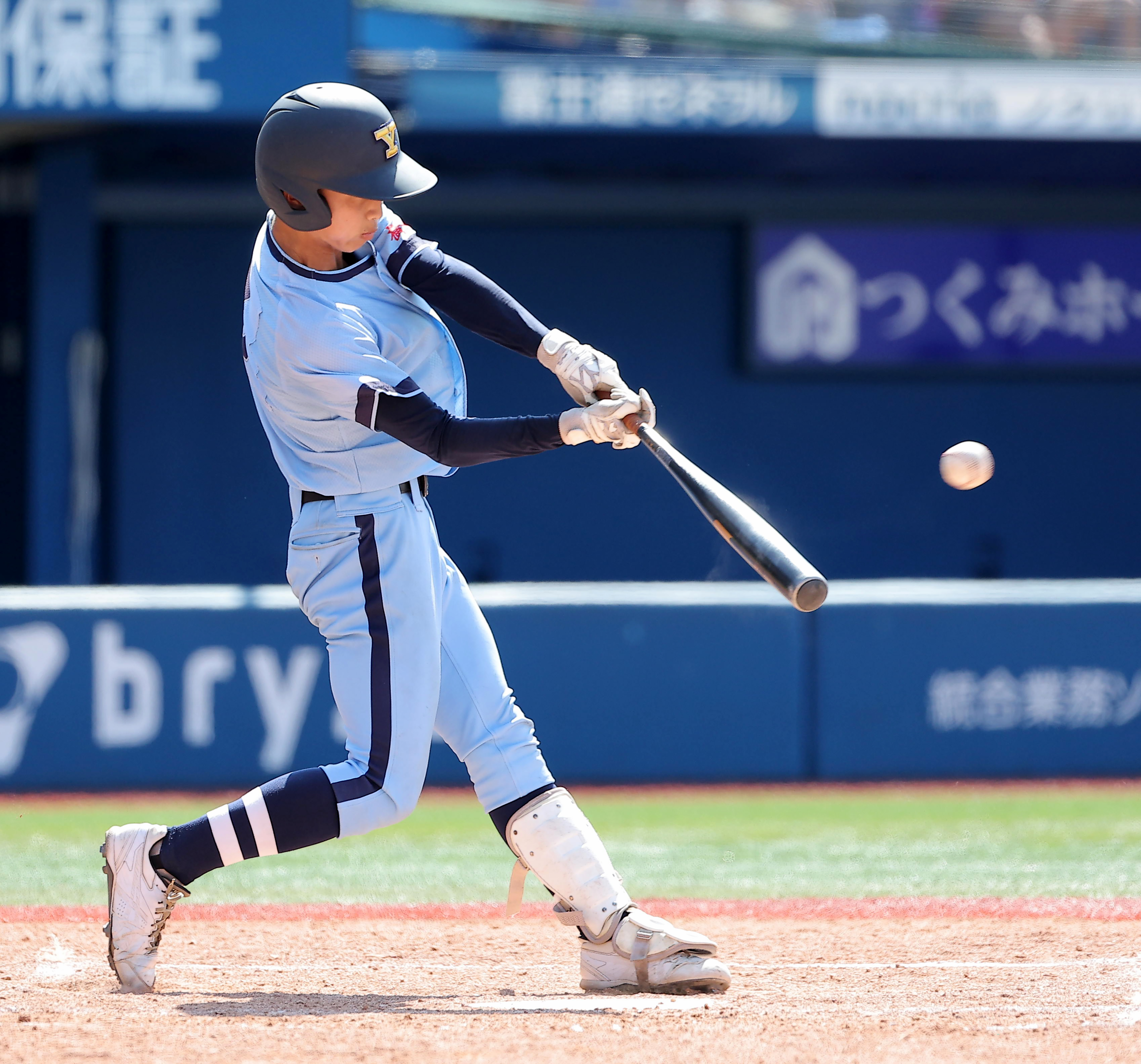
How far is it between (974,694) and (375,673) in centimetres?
413

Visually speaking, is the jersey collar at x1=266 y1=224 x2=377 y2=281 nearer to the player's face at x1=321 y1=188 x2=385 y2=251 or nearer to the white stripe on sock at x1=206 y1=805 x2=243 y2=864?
the player's face at x1=321 y1=188 x2=385 y2=251

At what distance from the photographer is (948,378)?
9523 mm

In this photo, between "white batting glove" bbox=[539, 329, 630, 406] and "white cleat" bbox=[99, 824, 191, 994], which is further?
"white cleat" bbox=[99, 824, 191, 994]

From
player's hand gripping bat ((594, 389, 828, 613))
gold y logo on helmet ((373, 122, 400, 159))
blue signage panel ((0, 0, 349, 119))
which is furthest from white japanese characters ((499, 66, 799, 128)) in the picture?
player's hand gripping bat ((594, 389, 828, 613))

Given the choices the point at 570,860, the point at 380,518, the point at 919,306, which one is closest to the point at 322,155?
the point at 380,518

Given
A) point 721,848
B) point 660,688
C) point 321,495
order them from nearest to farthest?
point 321,495, point 721,848, point 660,688

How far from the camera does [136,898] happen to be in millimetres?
3010

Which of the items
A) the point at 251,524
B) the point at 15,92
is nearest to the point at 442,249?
the point at 251,524

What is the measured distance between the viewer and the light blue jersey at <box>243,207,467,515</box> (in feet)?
9.33

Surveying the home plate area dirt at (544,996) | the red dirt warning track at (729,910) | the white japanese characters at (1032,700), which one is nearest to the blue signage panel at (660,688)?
the white japanese characters at (1032,700)

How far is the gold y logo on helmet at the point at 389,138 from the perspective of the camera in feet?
9.57

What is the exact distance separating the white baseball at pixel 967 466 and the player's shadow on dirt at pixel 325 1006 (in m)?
1.34

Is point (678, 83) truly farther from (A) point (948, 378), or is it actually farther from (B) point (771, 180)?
(A) point (948, 378)

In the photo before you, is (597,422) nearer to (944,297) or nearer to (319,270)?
(319,270)
